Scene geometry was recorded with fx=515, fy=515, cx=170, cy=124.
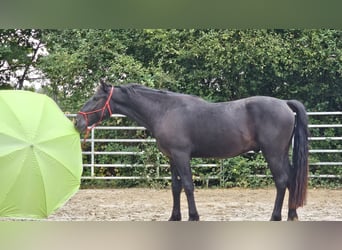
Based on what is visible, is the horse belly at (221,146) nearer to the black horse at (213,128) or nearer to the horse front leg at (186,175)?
the black horse at (213,128)

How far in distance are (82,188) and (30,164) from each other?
3210 millimetres

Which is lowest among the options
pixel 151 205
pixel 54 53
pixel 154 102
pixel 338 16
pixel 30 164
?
pixel 151 205

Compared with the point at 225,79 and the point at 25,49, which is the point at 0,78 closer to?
the point at 25,49

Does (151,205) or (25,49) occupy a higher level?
(25,49)

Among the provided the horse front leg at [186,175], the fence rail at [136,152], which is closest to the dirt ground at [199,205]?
the fence rail at [136,152]

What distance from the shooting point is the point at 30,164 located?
354cm

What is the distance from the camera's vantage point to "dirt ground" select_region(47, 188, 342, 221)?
4793 mm

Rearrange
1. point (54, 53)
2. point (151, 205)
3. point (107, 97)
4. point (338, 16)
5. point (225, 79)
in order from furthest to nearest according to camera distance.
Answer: point (54, 53)
point (225, 79)
point (151, 205)
point (107, 97)
point (338, 16)

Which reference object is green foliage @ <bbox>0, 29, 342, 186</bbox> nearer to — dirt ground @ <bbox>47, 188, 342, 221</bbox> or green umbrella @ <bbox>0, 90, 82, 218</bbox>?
dirt ground @ <bbox>47, 188, 342, 221</bbox>

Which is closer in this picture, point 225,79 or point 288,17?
point 288,17

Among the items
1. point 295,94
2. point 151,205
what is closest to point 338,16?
point 151,205

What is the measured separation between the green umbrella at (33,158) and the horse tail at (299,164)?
1.68 m

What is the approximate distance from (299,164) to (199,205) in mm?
1704

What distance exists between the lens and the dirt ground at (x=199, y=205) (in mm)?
4793
